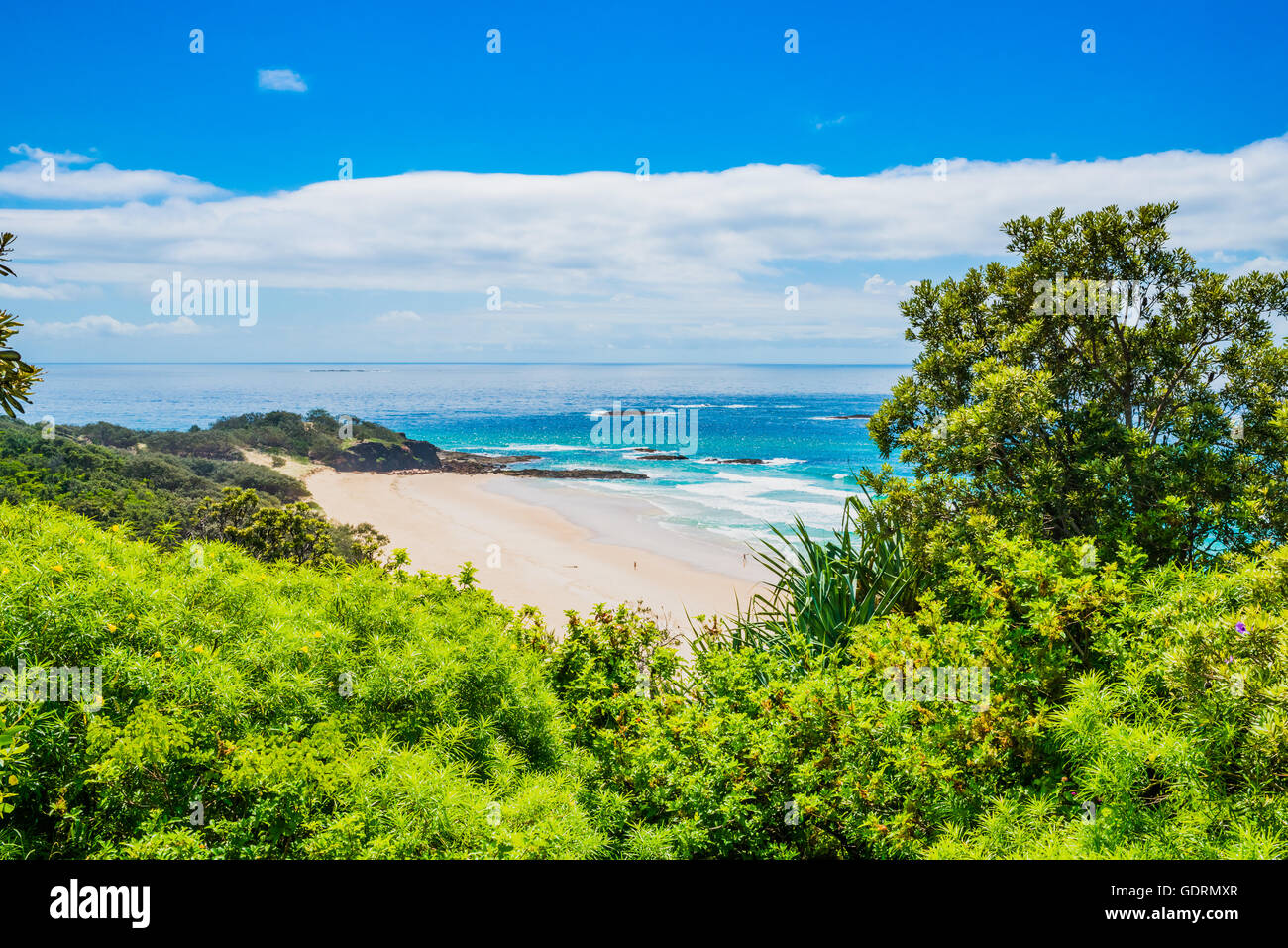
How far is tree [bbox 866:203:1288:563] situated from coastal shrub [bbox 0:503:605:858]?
4.24 metres

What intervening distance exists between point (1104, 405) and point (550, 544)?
19.6 meters

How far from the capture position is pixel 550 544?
79.5ft

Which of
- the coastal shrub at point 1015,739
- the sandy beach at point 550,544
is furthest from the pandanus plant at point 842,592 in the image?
the sandy beach at point 550,544

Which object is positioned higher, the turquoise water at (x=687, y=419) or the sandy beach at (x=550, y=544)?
the turquoise water at (x=687, y=419)

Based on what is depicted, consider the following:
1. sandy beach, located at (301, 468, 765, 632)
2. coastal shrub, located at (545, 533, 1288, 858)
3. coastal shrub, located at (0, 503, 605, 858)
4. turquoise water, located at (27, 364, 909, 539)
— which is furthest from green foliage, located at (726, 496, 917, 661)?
turquoise water, located at (27, 364, 909, 539)

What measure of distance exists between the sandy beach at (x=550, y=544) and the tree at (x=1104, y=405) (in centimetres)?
708

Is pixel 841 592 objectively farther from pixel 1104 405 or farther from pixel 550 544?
pixel 550 544

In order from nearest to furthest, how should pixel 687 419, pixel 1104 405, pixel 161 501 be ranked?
pixel 1104 405 < pixel 161 501 < pixel 687 419

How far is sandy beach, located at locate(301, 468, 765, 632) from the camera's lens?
18.2 m

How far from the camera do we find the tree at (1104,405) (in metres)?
5.71

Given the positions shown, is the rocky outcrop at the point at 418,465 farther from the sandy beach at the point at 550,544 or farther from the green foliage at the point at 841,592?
the green foliage at the point at 841,592

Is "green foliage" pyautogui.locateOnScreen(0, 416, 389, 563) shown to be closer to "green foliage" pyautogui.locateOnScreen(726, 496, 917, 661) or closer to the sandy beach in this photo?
the sandy beach

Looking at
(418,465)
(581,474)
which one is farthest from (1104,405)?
(418,465)
